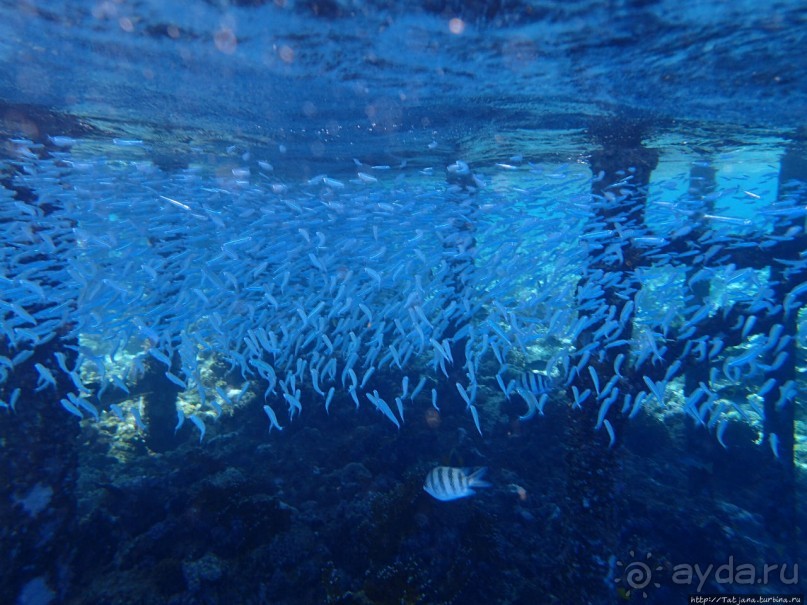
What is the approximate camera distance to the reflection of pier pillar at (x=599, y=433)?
21.0ft

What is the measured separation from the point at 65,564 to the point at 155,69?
28.8 feet

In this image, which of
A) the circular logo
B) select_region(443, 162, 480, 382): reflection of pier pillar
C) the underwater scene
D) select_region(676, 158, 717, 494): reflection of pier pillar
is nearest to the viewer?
the underwater scene

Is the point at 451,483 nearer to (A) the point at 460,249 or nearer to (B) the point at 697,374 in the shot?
(A) the point at 460,249

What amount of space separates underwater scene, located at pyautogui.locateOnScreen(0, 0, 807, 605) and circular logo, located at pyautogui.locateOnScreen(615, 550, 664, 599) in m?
0.06

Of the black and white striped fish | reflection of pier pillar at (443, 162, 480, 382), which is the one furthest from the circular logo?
reflection of pier pillar at (443, 162, 480, 382)

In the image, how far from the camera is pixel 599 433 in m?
6.93

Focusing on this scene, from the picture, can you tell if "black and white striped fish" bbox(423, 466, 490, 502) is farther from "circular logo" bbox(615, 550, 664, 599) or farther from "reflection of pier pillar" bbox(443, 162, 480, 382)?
"circular logo" bbox(615, 550, 664, 599)

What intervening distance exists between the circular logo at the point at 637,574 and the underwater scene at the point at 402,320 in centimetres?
6

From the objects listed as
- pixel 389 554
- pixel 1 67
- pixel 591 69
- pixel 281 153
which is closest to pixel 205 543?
pixel 389 554

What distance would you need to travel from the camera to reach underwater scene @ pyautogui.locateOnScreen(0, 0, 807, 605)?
20.7ft

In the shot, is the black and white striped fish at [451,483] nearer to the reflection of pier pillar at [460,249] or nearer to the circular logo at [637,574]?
the reflection of pier pillar at [460,249]

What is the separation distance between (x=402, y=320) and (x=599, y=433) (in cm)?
406

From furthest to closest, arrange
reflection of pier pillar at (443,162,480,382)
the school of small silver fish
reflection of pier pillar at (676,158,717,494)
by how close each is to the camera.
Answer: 1. reflection of pier pillar at (443,162,480,382)
2. reflection of pier pillar at (676,158,717,494)
3. the school of small silver fish

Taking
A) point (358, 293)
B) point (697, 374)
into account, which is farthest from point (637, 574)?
point (358, 293)
